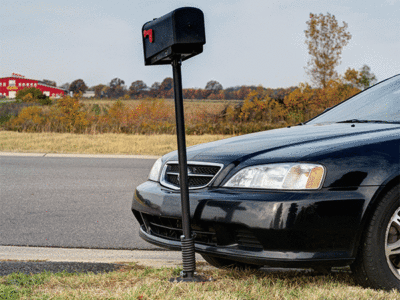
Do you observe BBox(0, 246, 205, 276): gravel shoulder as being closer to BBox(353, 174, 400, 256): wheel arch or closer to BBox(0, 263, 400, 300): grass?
BBox(0, 263, 400, 300): grass

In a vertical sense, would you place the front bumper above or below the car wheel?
above

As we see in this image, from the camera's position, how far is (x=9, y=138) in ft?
53.4

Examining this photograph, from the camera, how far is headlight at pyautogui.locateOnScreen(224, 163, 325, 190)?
8.69ft

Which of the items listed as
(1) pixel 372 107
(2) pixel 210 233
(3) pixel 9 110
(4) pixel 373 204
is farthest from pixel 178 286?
(3) pixel 9 110

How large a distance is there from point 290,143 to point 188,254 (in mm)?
938

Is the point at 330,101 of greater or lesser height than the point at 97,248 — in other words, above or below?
above

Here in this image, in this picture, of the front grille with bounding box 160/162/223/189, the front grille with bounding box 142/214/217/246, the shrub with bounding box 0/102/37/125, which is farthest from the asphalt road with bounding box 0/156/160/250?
the shrub with bounding box 0/102/37/125

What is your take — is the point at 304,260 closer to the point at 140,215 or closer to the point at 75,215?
the point at 140,215

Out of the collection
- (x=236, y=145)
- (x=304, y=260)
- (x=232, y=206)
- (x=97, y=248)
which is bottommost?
(x=97, y=248)

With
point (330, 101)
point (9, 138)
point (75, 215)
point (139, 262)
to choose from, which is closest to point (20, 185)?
point (75, 215)

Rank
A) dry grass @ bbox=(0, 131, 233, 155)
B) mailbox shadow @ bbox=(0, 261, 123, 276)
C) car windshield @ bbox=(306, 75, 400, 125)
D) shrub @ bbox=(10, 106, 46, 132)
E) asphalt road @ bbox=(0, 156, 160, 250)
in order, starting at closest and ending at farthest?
mailbox shadow @ bbox=(0, 261, 123, 276) < car windshield @ bbox=(306, 75, 400, 125) < asphalt road @ bbox=(0, 156, 160, 250) < dry grass @ bbox=(0, 131, 233, 155) < shrub @ bbox=(10, 106, 46, 132)

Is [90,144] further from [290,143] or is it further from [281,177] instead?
[281,177]

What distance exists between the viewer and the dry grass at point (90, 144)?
13.3 meters

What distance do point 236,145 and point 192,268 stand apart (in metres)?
0.86
